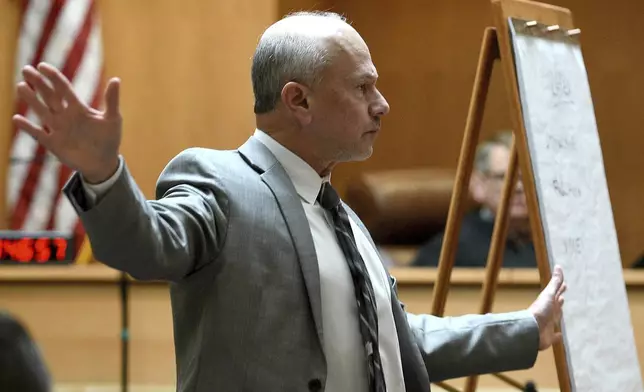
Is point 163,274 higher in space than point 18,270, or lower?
higher

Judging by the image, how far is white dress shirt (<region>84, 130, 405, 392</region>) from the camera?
5.09ft

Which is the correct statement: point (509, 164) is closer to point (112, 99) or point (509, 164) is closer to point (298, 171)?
point (298, 171)

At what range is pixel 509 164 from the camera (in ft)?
7.99

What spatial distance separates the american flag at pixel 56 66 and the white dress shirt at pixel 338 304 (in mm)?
2507

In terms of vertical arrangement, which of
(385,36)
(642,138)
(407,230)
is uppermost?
(385,36)

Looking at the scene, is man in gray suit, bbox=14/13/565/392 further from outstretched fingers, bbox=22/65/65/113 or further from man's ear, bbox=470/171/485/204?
man's ear, bbox=470/171/485/204

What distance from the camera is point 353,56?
1673 mm

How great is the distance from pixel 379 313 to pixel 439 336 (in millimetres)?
238

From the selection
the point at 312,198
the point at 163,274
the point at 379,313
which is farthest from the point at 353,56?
the point at 163,274

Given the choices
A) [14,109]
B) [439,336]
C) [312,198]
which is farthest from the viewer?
[14,109]

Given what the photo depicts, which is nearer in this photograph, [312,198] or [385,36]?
[312,198]

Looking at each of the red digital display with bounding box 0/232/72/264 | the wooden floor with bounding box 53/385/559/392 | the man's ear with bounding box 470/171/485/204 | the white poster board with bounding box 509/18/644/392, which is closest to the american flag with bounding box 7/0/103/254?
the wooden floor with bounding box 53/385/559/392

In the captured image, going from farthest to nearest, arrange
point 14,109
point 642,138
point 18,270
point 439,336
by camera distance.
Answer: point 642,138, point 14,109, point 18,270, point 439,336

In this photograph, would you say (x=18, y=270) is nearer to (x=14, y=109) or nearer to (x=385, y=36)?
(x=14, y=109)
